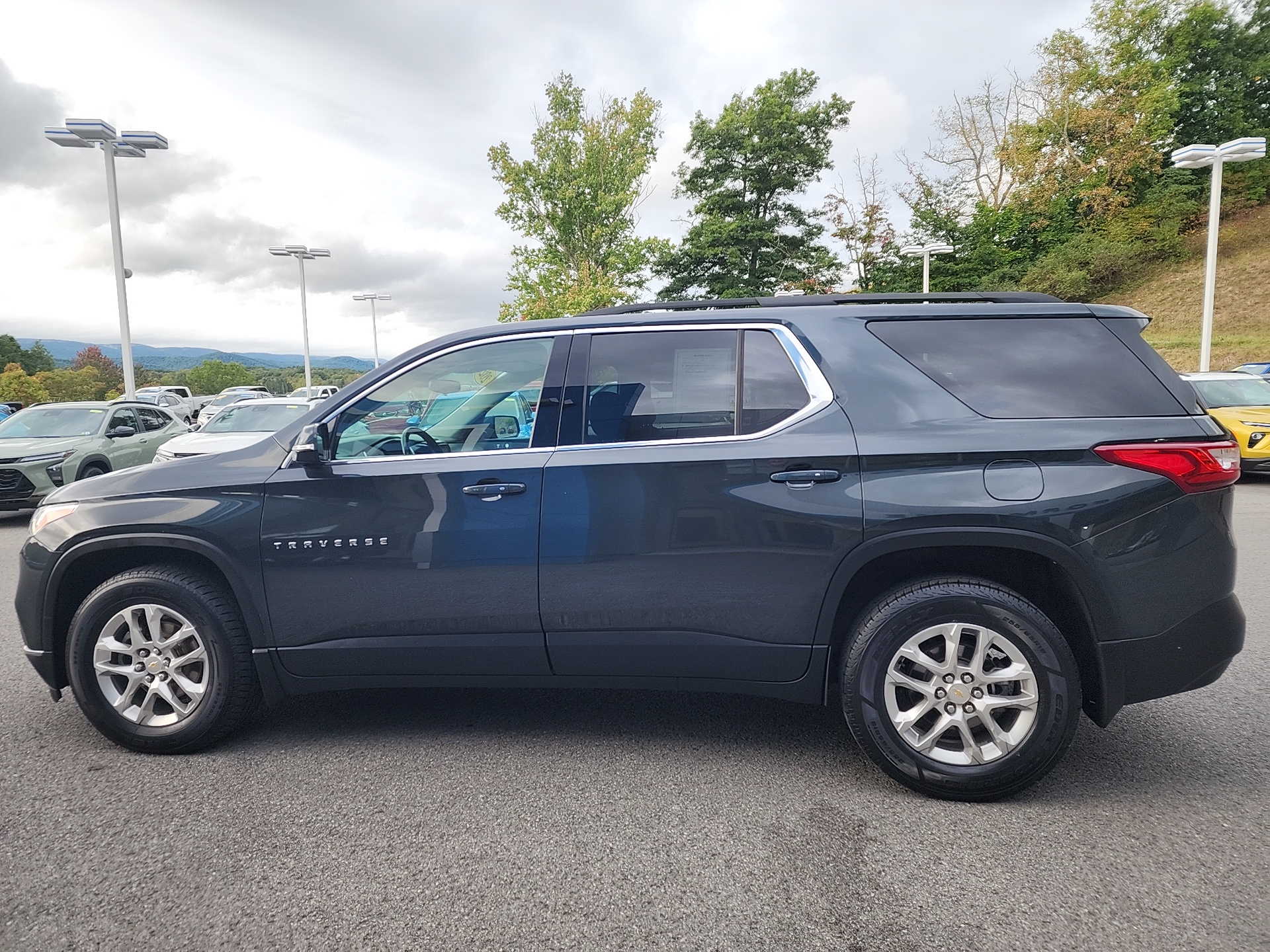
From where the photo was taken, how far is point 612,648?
3.04 m

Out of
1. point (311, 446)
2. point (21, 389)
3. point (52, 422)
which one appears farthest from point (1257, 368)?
point (21, 389)

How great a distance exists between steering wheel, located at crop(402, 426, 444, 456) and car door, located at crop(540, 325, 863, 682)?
1.76 feet

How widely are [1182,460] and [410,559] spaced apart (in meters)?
2.83

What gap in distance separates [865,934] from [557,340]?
7.65 ft

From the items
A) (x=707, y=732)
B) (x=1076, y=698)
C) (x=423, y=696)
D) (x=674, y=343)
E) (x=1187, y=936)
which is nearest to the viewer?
(x=1187, y=936)

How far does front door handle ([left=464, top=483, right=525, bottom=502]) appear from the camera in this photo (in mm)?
3035

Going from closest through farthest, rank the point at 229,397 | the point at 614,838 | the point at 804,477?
the point at 614,838 → the point at 804,477 → the point at 229,397

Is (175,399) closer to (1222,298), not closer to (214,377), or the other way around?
(1222,298)

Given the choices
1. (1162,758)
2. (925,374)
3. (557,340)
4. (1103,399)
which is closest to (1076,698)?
(1162,758)

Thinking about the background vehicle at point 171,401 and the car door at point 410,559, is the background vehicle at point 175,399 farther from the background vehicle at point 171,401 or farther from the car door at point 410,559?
the car door at point 410,559

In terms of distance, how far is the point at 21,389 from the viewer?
6462 cm

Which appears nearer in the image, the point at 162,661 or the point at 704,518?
the point at 704,518

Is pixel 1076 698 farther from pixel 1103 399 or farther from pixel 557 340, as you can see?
pixel 557 340

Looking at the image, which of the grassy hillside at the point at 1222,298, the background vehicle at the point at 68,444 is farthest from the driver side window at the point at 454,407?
the grassy hillside at the point at 1222,298
